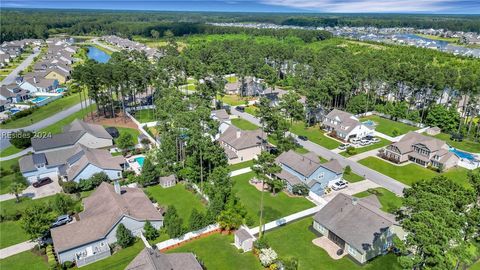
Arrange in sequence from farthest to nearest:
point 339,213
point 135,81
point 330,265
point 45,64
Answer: point 45,64, point 135,81, point 339,213, point 330,265

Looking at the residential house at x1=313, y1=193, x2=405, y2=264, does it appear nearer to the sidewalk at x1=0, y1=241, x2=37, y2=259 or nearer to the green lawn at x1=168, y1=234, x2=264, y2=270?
the green lawn at x1=168, y1=234, x2=264, y2=270

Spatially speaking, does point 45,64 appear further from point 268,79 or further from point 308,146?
point 308,146

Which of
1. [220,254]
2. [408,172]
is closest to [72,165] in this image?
[220,254]

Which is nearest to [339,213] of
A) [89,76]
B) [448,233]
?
[448,233]

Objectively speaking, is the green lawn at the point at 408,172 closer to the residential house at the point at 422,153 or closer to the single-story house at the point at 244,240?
the residential house at the point at 422,153

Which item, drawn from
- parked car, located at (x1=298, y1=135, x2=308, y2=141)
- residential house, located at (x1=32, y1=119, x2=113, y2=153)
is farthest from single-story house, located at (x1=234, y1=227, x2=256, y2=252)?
residential house, located at (x1=32, y1=119, x2=113, y2=153)
